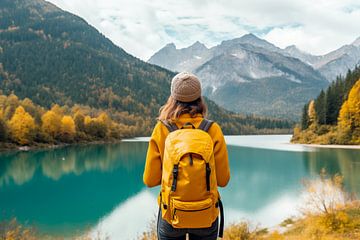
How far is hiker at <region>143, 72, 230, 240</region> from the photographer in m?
3.21

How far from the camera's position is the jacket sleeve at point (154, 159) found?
3.50 meters

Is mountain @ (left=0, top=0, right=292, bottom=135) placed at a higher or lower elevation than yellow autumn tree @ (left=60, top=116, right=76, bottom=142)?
higher

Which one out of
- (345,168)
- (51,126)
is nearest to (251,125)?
(51,126)

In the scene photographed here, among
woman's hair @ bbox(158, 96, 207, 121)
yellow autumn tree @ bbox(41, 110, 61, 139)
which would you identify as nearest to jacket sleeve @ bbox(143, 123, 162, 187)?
woman's hair @ bbox(158, 96, 207, 121)

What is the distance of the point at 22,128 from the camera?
63.8 metres

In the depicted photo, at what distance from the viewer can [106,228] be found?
759 inches

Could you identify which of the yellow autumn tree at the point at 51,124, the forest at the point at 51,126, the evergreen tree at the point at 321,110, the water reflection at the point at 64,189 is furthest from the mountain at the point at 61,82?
the evergreen tree at the point at 321,110

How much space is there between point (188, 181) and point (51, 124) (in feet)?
252

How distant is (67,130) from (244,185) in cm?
5564

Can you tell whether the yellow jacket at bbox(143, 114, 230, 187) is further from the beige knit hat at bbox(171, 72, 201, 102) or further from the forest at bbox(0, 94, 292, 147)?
the forest at bbox(0, 94, 292, 147)

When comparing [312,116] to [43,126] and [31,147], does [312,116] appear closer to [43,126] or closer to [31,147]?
[43,126]

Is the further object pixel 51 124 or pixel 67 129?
pixel 67 129

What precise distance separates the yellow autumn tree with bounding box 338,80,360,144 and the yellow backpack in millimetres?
65753

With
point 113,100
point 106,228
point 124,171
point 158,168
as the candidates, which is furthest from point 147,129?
point 158,168
